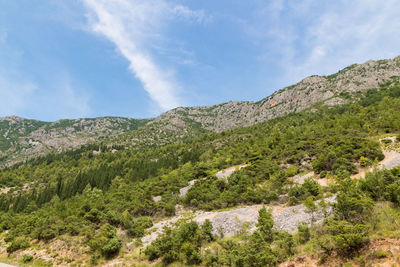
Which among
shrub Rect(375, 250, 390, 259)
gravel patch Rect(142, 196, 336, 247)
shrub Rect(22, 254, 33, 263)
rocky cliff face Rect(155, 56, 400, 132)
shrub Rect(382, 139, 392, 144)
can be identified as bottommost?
gravel patch Rect(142, 196, 336, 247)

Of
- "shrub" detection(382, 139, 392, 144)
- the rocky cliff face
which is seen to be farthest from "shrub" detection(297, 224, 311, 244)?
the rocky cliff face

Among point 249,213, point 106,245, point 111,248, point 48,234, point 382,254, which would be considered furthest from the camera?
point 48,234

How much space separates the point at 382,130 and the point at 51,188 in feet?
380

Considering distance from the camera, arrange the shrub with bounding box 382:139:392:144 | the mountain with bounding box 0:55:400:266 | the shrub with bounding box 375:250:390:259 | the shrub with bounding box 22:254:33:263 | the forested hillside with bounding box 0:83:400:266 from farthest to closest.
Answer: the shrub with bounding box 382:139:392:144 < the shrub with bounding box 22:254:33:263 < the forested hillside with bounding box 0:83:400:266 < the mountain with bounding box 0:55:400:266 < the shrub with bounding box 375:250:390:259

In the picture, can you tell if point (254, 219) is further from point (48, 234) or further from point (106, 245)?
point (48, 234)

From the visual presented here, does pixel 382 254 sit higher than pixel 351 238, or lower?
lower

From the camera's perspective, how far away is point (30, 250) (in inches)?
1204

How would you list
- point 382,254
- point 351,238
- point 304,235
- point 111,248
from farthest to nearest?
1. point 111,248
2. point 304,235
3. point 351,238
4. point 382,254

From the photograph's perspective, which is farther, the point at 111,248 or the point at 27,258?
the point at 27,258

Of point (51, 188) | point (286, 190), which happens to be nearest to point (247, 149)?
point (286, 190)

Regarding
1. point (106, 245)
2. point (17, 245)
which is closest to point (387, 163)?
point (106, 245)

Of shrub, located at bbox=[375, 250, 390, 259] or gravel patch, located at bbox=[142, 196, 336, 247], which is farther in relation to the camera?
gravel patch, located at bbox=[142, 196, 336, 247]

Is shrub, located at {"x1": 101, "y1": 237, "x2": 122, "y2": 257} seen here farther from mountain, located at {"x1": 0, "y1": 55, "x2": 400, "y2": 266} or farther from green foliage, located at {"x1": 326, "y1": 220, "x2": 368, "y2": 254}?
green foliage, located at {"x1": 326, "y1": 220, "x2": 368, "y2": 254}

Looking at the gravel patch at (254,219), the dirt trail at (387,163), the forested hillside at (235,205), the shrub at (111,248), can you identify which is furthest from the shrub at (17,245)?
the dirt trail at (387,163)
